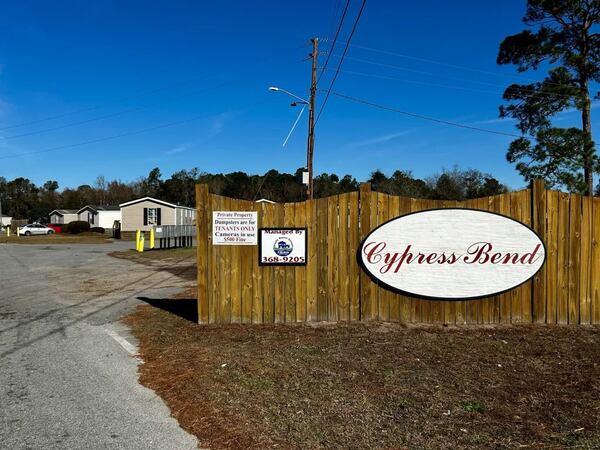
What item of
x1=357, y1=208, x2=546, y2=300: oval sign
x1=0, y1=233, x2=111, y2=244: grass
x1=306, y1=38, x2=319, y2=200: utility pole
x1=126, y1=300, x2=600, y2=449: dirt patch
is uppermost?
x1=306, y1=38, x2=319, y2=200: utility pole

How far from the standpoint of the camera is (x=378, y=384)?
15.6 feet

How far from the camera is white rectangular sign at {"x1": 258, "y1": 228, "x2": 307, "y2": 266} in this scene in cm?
733

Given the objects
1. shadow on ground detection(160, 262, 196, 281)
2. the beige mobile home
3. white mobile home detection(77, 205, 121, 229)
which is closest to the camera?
shadow on ground detection(160, 262, 196, 281)

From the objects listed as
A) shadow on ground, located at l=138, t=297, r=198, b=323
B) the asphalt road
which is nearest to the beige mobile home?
the asphalt road

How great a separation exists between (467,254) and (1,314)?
8.05 m

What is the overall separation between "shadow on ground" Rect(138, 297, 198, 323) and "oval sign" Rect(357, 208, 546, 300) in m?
3.13

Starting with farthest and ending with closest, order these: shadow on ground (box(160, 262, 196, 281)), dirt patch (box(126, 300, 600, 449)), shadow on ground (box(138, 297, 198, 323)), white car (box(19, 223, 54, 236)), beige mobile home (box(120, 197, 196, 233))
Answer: white car (box(19, 223, 54, 236)), beige mobile home (box(120, 197, 196, 233)), shadow on ground (box(160, 262, 196, 281)), shadow on ground (box(138, 297, 198, 323)), dirt patch (box(126, 300, 600, 449))

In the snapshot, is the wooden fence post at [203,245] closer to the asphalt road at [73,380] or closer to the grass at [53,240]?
the asphalt road at [73,380]

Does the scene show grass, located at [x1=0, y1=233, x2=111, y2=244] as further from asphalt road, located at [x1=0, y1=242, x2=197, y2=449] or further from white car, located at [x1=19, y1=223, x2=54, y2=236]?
asphalt road, located at [x1=0, y1=242, x2=197, y2=449]

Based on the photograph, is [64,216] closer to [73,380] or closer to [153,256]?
[153,256]

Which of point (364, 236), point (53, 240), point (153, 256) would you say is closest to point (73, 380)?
point (364, 236)

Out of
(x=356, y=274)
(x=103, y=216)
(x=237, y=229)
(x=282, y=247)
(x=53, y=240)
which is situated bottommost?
(x=53, y=240)

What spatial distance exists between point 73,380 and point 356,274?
156 inches

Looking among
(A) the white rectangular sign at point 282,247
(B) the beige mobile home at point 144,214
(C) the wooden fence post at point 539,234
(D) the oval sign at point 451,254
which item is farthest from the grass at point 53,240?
(C) the wooden fence post at point 539,234
